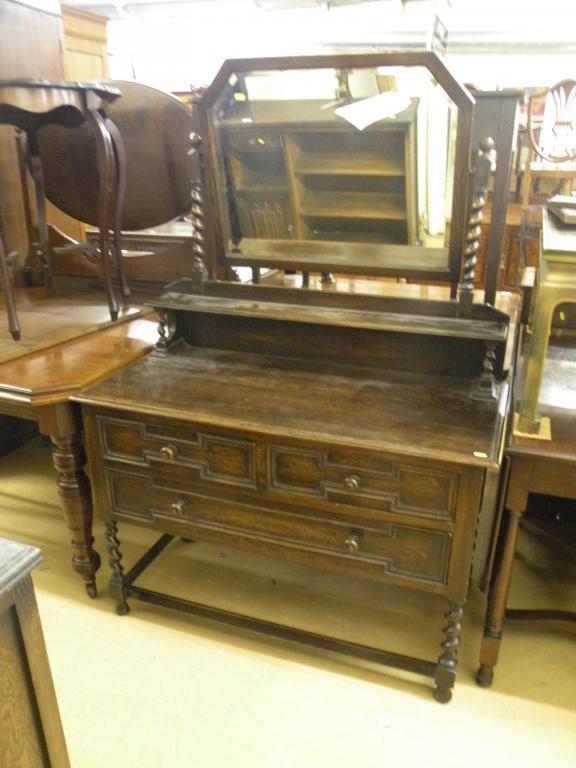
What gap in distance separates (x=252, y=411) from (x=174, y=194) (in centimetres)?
121

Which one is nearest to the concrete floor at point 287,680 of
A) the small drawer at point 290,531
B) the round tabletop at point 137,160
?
the small drawer at point 290,531

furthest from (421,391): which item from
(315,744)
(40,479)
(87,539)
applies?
(40,479)

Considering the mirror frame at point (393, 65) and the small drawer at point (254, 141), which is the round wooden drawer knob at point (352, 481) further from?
the small drawer at point (254, 141)

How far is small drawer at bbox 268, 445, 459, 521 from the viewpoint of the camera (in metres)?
1.37

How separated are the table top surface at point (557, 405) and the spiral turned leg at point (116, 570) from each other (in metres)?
1.16

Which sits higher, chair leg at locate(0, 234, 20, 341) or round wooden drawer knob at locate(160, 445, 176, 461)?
chair leg at locate(0, 234, 20, 341)

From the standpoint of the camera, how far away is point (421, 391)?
162 centimetres

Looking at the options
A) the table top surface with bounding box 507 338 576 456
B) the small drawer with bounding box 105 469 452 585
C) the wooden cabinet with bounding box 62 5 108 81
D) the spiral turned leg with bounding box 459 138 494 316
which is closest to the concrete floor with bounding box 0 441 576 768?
the small drawer with bounding box 105 469 452 585

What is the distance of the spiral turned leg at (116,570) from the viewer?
1795 mm

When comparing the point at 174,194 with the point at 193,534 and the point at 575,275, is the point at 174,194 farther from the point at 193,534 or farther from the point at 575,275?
the point at 575,275

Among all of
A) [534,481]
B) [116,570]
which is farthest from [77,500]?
[534,481]

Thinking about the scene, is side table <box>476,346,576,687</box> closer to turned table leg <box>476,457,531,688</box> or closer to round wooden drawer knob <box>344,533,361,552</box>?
→ turned table leg <box>476,457,531,688</box>

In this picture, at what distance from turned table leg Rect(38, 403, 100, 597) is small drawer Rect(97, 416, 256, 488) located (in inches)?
4.8

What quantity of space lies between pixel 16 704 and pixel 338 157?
1.45m
